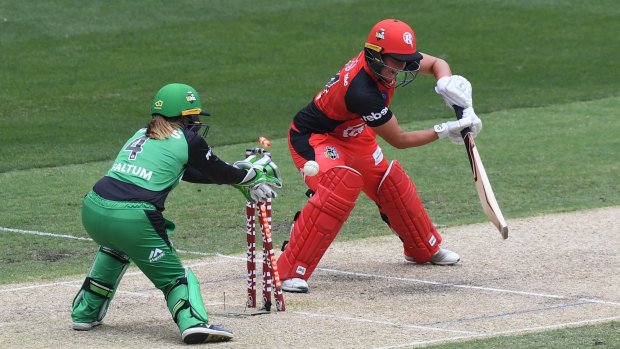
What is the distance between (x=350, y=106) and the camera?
9.39 meters

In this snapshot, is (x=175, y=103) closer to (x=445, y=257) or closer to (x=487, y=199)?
(x=487, y=199)

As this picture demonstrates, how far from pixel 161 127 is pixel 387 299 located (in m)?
2.22

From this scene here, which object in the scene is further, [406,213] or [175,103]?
[406,213]

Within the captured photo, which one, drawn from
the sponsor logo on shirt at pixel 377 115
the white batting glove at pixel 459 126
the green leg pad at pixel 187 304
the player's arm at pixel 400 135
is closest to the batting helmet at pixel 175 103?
the green leg pad at pixel 187 304

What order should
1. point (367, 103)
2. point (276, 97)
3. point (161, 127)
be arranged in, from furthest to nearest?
1. point (276, 97)
2. point (367, 103)
3. point (161, 127)

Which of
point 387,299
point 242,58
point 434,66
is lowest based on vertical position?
point 242,58

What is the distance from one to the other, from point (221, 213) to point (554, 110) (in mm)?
7216

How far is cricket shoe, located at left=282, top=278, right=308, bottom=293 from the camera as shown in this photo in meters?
9.36

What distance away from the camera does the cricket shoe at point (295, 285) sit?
9.36m

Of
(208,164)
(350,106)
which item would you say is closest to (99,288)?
(208,164)

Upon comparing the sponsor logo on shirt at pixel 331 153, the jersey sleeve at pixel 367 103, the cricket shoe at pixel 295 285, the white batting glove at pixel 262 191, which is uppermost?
the jersey sleeve at pixel 367 103

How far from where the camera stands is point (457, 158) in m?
14.9

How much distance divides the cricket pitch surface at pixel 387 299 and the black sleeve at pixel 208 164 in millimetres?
1001

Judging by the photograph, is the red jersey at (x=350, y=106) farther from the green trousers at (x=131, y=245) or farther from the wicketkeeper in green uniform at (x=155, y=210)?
the green trousers at (x=131, y=245)
